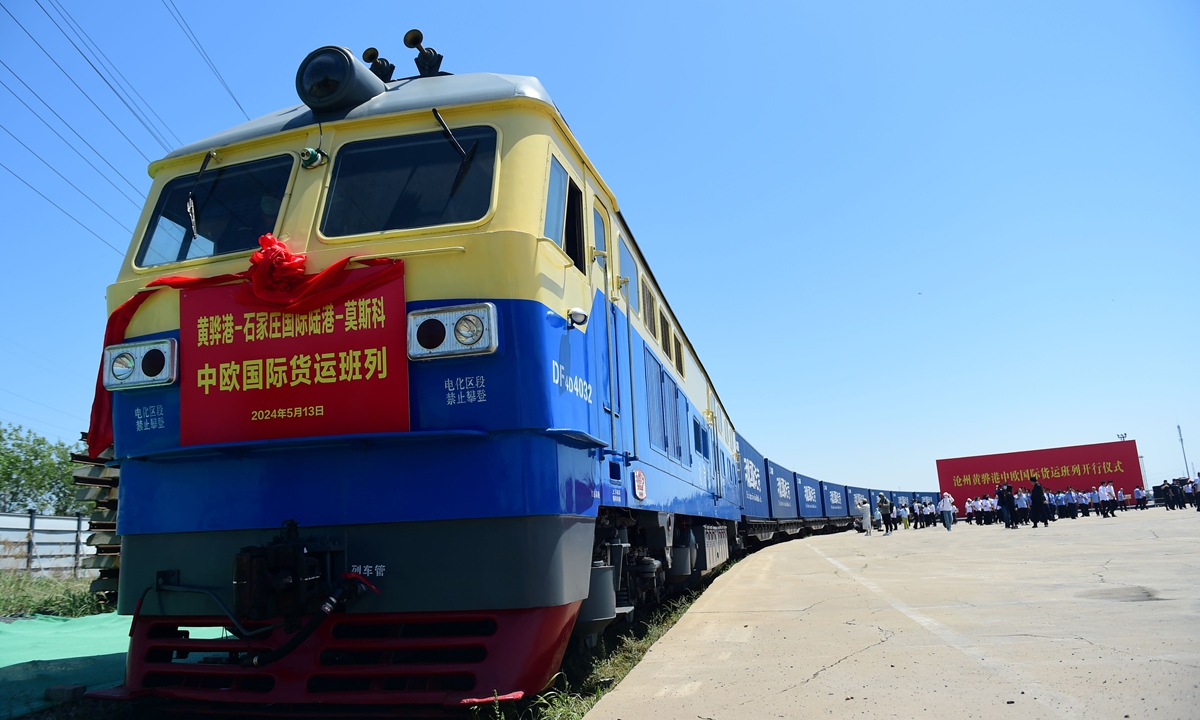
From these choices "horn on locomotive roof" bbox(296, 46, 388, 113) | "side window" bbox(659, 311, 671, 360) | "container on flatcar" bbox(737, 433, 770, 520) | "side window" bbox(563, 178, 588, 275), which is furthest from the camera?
"container on flatcar" bbox(737, 433, 770, 520)

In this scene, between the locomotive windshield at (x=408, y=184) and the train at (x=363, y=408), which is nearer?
the train at (x=363, y=408)

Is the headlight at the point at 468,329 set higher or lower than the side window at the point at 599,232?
lower

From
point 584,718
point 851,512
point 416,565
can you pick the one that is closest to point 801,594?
point 584,718

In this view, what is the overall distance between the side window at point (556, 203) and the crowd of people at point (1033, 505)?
71.4 feet

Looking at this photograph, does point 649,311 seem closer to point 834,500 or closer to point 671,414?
point 671,414

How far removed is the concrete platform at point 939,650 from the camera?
12.3 feet

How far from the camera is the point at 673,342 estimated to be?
8688mm

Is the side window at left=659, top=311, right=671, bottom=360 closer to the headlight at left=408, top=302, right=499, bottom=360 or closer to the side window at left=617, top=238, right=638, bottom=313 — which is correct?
the side window at left=617, top=238, right=638, bottom=313

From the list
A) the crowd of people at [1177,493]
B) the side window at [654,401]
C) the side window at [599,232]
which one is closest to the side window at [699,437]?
the side window at [654,401]

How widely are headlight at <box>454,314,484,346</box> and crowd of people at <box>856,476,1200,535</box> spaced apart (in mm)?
22437

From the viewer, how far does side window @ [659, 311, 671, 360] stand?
7824 millimetres

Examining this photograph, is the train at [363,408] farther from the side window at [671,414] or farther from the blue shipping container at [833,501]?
the blue shipping container at [833,501]

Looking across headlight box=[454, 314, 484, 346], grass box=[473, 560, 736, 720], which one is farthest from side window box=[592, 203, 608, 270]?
grass box=[473, 560, 736, 720]

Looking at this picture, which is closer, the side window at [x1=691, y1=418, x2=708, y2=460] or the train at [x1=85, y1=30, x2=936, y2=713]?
the train at [x1=85, y1=30, x2=936, y2=713]
